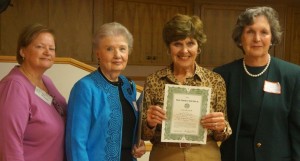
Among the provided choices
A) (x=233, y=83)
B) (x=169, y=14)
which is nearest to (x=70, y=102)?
(x=233, y=83)

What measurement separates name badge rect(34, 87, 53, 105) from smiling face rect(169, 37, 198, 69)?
0.70 metres

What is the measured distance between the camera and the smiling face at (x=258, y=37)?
1.97 metres

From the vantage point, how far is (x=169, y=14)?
6.18 m

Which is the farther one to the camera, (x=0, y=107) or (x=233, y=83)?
(x=233, y=83)

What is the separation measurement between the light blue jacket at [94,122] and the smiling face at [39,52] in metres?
0.27


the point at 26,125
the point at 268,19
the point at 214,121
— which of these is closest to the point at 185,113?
the point at 214,121

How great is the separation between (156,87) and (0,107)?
0.76m

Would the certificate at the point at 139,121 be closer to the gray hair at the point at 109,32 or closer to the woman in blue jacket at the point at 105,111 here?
the woman in blue jacket at the point at 105,111

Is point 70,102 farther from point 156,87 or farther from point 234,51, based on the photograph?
point 234,51

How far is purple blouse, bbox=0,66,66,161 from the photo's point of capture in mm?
1762

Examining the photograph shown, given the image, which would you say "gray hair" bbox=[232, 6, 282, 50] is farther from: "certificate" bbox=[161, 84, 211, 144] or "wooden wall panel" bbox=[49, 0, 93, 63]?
"wooden wall panel" bbox=[49, 0, 93, 63]

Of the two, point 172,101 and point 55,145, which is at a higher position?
point 172,101

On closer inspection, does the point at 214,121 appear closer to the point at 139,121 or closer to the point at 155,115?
the point at 155,115

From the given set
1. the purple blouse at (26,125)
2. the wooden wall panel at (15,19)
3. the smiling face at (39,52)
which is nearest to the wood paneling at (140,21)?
the wooden wall panel at (15,19)
